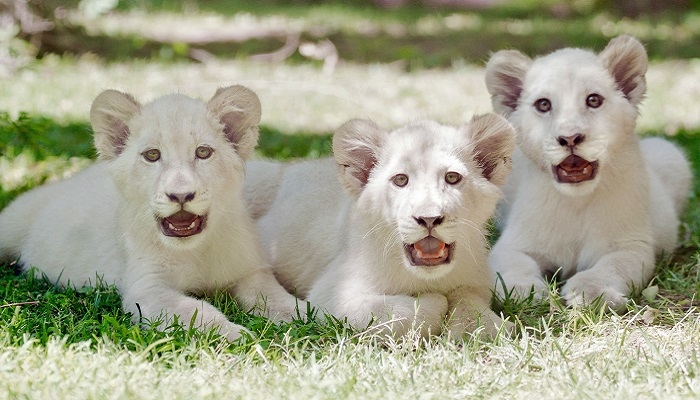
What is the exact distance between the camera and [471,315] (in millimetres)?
4938

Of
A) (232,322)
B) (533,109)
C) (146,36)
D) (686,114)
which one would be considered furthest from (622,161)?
(146,36)

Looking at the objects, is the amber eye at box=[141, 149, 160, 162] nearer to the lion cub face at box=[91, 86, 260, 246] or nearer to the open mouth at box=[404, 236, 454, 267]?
the lion cub face at box=[91, 86, 260, 246]

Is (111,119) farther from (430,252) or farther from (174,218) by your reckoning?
(430,252)

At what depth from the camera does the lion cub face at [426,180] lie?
4.70 m

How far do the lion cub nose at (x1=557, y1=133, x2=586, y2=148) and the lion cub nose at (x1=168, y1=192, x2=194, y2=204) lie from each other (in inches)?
83.5

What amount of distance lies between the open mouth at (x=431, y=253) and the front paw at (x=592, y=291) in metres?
0.85

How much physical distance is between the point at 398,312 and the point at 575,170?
165 centimetres

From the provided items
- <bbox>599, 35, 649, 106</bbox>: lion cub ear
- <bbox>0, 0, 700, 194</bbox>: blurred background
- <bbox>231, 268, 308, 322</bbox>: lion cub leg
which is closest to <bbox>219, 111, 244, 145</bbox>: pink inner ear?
<bbox>231, 268, 308, 322</bbox>: lion cub leg

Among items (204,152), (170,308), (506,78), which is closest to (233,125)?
(204,152)

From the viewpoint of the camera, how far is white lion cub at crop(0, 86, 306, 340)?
5.05 metres

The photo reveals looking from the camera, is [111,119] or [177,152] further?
[111,119]

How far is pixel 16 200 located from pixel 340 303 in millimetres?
2837

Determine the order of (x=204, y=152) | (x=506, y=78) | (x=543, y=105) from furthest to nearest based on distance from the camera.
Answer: (x=506, y=78) < (x=543, y=105) < (x=204, y=152)

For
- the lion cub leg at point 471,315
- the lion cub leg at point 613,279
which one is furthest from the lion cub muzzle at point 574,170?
the lion cub leg at point 471,315
